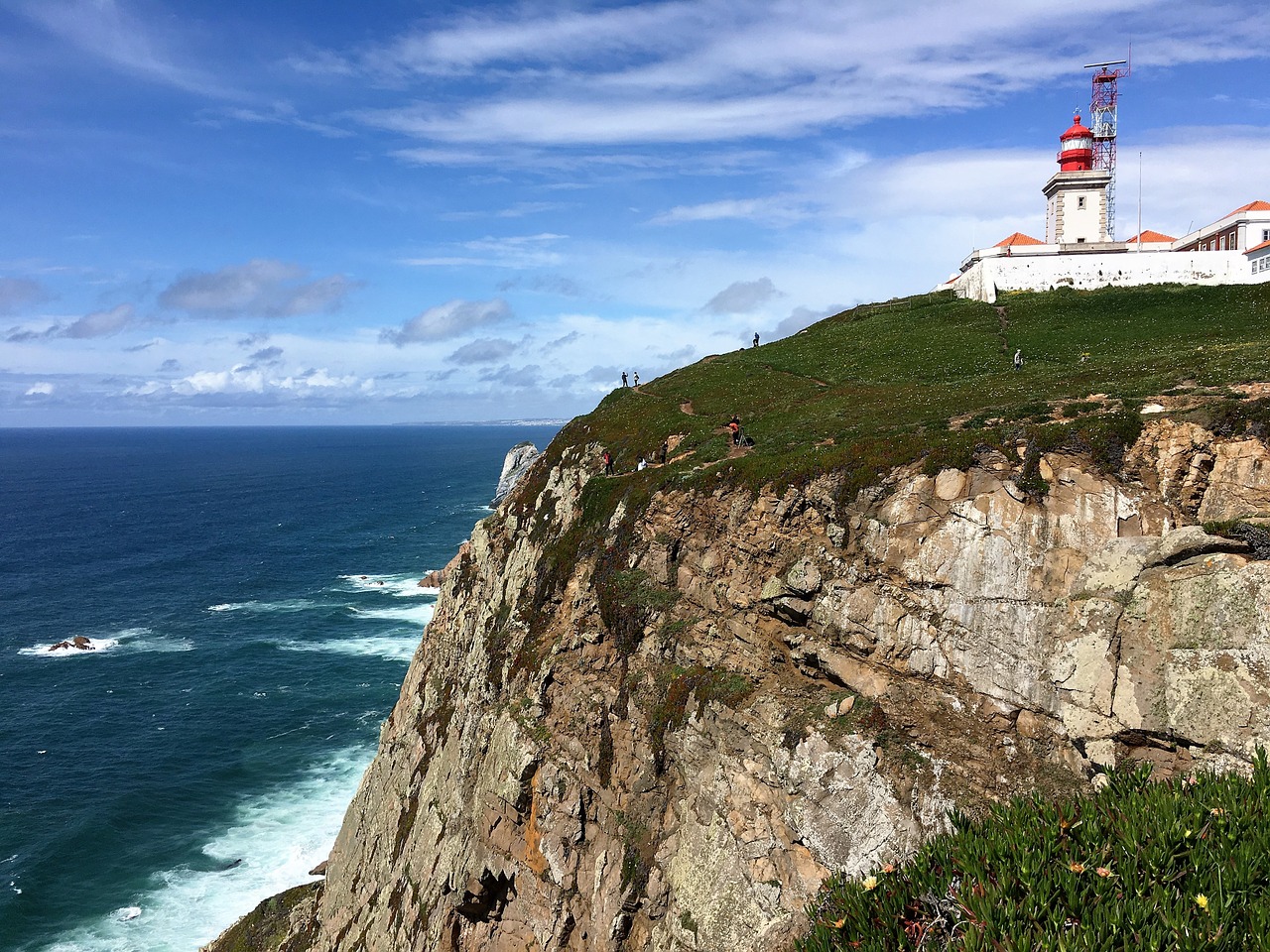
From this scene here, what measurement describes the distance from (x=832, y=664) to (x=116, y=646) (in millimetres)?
90566

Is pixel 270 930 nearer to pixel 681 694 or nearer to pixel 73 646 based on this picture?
pixel 681 694

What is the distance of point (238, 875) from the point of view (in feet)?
161

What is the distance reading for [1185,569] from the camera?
19.2 meters

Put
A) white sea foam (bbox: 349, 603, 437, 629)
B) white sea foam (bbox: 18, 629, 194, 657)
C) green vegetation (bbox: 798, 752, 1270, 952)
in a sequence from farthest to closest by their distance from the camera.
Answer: white sea foam (bbox: 349, 603, 437, 629)
white sea foam (bbox: 18, 629, 194, 657)
green vegetation (bbox: 798, 752, 1270, 952)

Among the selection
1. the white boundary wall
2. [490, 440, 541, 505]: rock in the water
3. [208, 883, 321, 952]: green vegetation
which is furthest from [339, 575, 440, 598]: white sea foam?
the white boundary wall

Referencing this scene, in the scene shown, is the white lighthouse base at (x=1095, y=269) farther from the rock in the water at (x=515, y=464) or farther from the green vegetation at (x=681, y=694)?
the rock in the water at (x=515, y=464)

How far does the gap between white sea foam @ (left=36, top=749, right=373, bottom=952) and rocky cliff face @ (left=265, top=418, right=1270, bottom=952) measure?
1622 centimetres

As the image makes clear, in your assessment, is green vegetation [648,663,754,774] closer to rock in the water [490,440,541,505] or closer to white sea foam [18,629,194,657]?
white sea foam [18,629,194,657]

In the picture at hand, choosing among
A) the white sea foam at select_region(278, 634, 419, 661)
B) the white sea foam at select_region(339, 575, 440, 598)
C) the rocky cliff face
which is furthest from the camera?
the white sea foam at select_region(339, 575, 440, 598)

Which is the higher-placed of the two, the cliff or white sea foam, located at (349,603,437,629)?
the cliff

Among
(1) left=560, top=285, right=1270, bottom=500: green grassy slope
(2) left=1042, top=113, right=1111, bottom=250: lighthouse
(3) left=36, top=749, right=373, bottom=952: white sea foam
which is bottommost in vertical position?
(3) left=36, top=749, right=373, bottom=952: white sea foam

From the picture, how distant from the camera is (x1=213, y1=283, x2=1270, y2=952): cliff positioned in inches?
773

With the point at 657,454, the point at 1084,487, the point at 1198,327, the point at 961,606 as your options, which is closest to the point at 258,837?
the point at 657,454

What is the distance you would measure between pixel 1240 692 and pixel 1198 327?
36.2m
